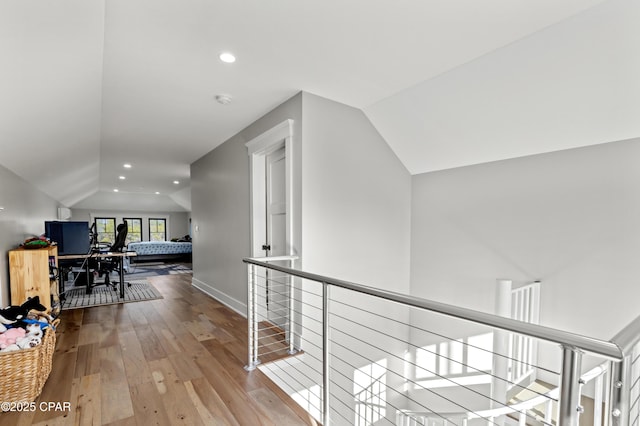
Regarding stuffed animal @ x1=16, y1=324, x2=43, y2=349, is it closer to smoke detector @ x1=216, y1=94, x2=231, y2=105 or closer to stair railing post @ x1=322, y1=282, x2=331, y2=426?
stair railing post @ x1=322, y1=282, x2=331, y2=426

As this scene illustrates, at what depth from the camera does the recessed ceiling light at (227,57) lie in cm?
221

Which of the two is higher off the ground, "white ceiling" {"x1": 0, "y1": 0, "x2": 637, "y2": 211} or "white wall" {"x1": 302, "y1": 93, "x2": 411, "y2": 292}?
"white ceiling" {"x1": 0, "y1": 0, "x2": 637, "y2": 211}

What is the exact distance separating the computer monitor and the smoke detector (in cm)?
353

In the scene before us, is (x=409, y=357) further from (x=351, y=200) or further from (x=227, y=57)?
(x=227, y=57)

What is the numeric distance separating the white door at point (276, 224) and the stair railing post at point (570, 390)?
266 cm

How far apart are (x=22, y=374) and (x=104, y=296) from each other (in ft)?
11.0

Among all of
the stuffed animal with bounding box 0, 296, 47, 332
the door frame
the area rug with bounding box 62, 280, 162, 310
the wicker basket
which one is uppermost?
the door frame

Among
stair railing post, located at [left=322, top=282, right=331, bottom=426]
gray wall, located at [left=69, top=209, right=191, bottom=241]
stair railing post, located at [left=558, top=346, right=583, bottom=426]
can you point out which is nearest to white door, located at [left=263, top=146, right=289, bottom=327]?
stair railing post, located at [left=322, top=282, right=331, bottom=426]

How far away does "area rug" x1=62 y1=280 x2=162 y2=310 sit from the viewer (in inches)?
173

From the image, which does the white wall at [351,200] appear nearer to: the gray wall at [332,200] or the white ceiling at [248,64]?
the gray wall at [332,200]

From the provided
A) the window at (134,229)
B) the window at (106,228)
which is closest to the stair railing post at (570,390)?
the window at (106,228)

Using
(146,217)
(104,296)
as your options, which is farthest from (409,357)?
(146,217)

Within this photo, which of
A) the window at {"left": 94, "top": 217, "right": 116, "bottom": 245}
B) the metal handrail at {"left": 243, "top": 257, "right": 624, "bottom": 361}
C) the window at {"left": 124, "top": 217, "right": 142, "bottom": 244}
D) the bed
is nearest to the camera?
the metal handrail at {"left": 243, "top": 257, "right": 624, "bottom": 361}

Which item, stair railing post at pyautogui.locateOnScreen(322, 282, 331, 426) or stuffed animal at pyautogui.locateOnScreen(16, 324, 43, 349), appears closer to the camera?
stair railing post at pyautogui.locateOnScreen(322, 282, 331, 426)
